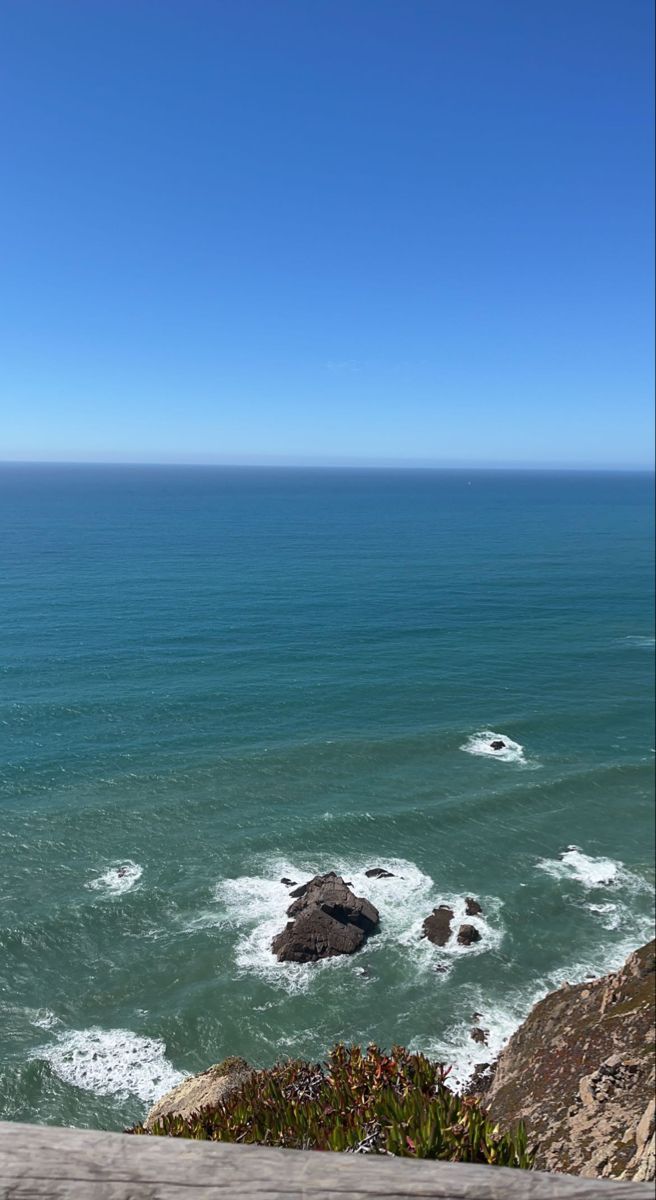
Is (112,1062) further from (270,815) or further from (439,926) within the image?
(270,815)

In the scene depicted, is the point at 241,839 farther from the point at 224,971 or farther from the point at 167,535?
the point at 167,535

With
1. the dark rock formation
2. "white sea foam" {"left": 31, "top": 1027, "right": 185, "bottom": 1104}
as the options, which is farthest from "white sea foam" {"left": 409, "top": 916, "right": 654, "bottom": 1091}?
"white sea foam" {"left": 31, "top": 1027, "right": 185, "bottom": 1104}

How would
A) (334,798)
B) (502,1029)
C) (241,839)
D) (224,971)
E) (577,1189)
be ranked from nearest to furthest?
(577,1189) → (502,1029) → (224,971) → (241,839) → (334,798)

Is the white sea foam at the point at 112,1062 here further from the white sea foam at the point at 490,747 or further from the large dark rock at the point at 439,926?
the white sea foam at the point at 490,747

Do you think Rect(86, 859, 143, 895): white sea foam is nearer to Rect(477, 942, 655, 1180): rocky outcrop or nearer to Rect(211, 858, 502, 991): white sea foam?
Rect(211, 858, 502, 991): white sea foam

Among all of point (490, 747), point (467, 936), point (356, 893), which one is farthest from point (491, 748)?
point (467, 936)

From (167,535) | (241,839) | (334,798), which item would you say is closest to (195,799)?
(241,839)

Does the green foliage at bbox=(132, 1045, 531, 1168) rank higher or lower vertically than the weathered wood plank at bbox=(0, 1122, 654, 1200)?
lower
